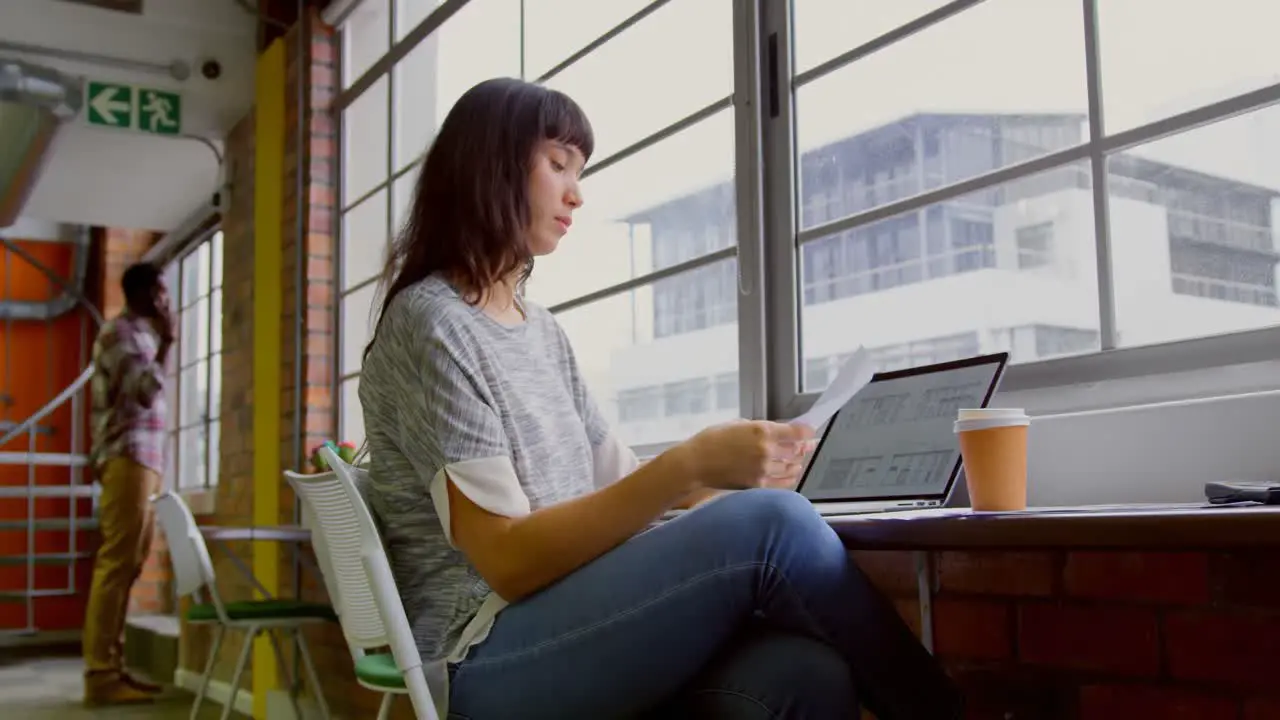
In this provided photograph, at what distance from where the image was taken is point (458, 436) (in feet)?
4.24

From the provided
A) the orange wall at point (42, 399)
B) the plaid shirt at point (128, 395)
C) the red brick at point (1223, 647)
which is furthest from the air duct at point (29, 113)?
the red brick at point (1223, 647)

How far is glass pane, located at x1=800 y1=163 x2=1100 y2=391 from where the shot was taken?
1724 mm

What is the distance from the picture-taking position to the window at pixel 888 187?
157 centimetres

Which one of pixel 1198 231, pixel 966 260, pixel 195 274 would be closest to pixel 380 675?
pixel 966 260

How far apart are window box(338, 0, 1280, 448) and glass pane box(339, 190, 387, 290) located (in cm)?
99

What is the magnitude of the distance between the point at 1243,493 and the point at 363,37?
392 cm

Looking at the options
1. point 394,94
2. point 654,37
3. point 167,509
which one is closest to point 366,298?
point 394,94

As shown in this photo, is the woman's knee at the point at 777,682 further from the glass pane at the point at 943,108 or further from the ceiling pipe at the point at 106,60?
the ceiling pipe at the point at 106,60

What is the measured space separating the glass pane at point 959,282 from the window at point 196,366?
15.9 ft

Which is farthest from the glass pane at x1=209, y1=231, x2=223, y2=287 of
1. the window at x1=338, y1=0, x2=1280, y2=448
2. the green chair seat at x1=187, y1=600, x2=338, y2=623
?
the window at x1=338, y1=0, x2=1280, y2=448

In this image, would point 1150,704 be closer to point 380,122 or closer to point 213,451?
point 380,122

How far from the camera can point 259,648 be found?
446 cm

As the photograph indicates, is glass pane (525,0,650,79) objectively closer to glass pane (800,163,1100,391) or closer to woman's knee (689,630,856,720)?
glass pane (800,163,1100,391)

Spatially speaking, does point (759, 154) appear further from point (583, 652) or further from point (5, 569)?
point (5, 569)
